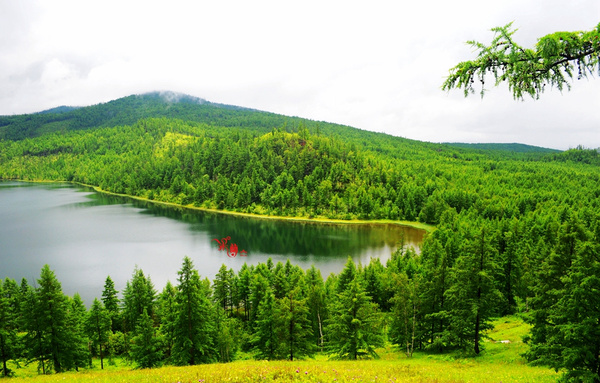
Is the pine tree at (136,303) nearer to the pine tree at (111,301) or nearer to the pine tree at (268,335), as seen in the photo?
the pine tree at (111,301)

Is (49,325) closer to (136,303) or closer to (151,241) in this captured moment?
(136,303)

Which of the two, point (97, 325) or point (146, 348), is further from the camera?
point (97, 325)

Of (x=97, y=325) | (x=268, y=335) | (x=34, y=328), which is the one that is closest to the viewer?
(x=34, y=328)

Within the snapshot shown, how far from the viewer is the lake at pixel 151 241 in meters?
67.1

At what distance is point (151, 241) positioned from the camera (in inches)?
3526

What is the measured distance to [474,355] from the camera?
24984 mm

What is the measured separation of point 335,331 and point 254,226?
89.4 metres

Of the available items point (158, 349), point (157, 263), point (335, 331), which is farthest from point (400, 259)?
point (157, 263)

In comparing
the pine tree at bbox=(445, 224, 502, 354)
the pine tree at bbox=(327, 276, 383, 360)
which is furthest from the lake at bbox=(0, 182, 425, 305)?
the pine tree at bbox=(445, 224, 502, 354)

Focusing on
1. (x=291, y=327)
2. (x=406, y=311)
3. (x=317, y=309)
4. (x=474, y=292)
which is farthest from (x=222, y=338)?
(x=474, y=292)

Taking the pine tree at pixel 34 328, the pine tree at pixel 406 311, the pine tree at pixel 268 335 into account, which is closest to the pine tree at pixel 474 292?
the pine tree at pixel 406 311

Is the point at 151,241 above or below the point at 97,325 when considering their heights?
below

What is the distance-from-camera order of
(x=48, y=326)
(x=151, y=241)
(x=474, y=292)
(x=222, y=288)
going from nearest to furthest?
(x=474, y=292), (x=48, y=326), (x=222, y=288), (x=151, y=241)

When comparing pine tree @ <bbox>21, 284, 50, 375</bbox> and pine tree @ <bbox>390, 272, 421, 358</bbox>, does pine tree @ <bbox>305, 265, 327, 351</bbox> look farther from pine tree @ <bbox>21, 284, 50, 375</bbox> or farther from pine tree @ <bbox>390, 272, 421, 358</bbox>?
pine tree @ <bbox>21, 284, 50, 375</bbox>
